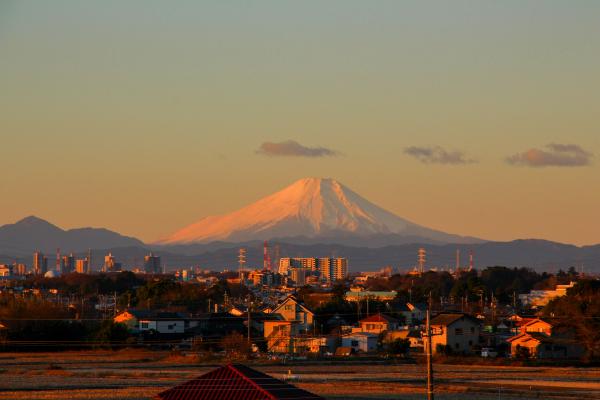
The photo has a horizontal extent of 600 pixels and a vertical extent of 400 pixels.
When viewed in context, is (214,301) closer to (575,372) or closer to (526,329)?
(526,329)

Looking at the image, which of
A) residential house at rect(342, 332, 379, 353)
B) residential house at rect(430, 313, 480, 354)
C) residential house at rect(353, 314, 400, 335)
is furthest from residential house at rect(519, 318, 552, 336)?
residential house at rect(353, 314, 400, 335)

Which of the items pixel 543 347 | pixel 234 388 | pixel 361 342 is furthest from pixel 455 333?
pixel 234 388

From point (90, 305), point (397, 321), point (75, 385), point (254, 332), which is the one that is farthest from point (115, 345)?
point (90, 305)

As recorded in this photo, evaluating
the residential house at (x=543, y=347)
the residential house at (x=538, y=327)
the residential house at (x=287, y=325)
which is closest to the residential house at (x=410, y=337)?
the residential house at (x=287, y=325)

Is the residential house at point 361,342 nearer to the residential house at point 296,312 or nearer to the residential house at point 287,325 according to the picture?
the residential house at point 287,325

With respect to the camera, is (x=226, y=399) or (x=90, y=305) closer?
(x=226, y=399)

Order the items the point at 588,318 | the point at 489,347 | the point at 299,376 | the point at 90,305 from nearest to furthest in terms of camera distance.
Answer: the point at 299,376 → the point at 588,318 → the point at 489,347 → the point at 90,305
